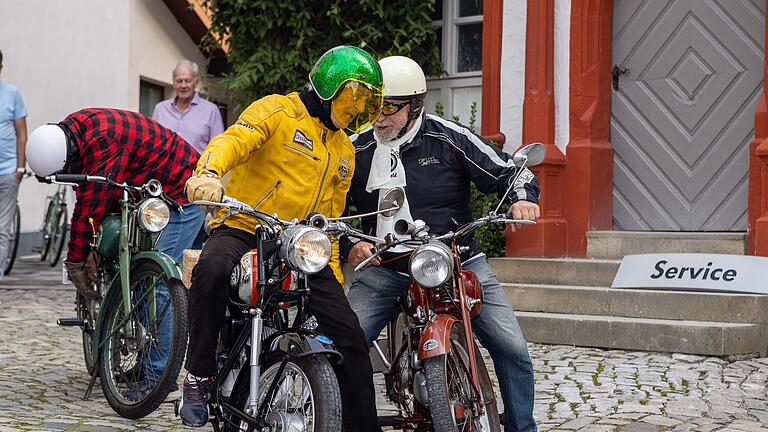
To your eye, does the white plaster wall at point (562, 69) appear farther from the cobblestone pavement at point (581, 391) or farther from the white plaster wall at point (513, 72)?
the cobblestone pavement at point (581, 391)

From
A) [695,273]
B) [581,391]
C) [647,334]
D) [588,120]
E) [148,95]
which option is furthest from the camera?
[148,95]

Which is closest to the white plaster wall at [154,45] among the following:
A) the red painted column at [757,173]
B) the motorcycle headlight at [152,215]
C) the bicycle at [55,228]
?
the bicycle at [55,228]

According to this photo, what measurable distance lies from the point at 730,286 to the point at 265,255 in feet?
15.4

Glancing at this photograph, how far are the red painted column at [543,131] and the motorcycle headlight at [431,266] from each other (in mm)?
5464

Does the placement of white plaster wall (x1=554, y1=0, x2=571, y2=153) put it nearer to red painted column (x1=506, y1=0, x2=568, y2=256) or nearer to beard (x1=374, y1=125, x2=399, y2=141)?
red painted column (x1=506, y1=0, x2=568, y2=256)

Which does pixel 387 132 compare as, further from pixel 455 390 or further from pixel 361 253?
pixel 455 390

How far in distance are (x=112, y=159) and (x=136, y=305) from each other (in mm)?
800

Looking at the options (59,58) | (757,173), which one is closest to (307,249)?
(757,173)

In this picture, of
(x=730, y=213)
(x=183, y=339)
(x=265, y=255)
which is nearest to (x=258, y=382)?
(x=265, y=255)

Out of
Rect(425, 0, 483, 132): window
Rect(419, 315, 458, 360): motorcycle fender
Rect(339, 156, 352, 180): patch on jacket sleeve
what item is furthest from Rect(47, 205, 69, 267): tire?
Rect(419, 315, 458, 360): motorcycle fender

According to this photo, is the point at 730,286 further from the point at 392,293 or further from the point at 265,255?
the point at 265,255

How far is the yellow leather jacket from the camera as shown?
443 centimetres

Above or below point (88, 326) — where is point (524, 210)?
above

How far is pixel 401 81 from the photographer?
4.72 meters
